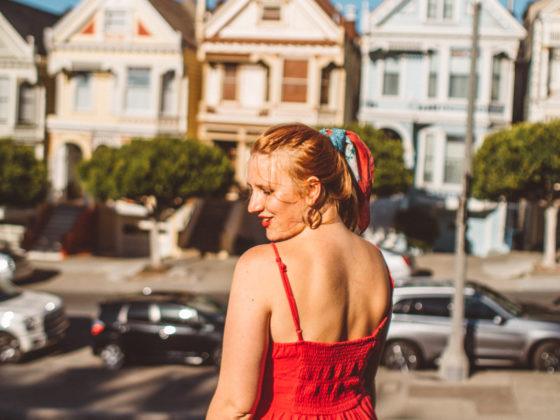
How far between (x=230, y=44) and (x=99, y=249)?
10417mm

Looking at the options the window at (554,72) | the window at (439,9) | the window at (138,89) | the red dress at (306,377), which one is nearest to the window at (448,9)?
the window at (439,9)

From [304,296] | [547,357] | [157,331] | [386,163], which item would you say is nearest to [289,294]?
[304,296]

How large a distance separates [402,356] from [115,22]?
2225 centimetres

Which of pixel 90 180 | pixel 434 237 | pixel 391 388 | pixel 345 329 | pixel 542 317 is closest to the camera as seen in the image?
pixel 345 329

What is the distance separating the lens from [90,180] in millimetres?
27547

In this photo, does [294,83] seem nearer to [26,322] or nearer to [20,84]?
[20,84]

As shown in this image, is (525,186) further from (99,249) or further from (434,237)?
(99,249)

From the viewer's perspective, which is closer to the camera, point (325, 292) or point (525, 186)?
point (325, 292)

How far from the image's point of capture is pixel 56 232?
32.5 m

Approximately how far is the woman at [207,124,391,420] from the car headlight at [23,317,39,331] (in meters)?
14.9

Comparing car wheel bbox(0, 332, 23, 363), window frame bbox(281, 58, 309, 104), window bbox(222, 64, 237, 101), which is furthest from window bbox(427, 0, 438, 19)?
car wheel bbox(0, 332, 23, 363)

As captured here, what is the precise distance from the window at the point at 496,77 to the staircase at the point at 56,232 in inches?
683

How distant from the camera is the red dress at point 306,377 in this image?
8.14 feet

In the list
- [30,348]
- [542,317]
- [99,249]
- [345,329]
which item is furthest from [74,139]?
[345,329]
